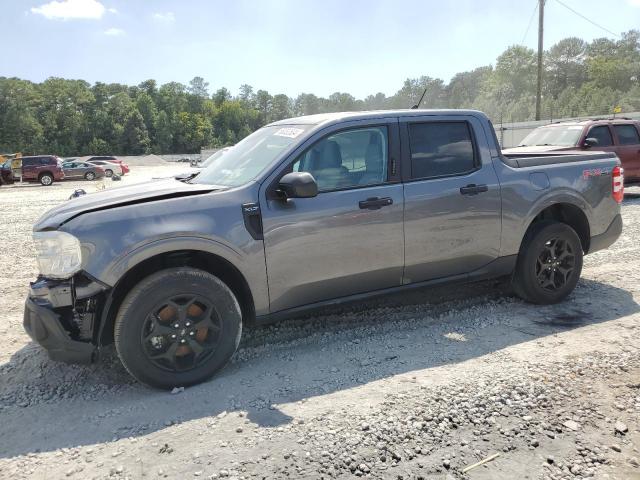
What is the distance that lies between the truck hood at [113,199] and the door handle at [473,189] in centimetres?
207

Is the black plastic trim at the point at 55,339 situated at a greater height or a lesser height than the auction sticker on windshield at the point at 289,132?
lesser

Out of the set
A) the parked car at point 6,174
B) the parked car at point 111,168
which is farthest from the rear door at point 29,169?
the parked car at point 111,168

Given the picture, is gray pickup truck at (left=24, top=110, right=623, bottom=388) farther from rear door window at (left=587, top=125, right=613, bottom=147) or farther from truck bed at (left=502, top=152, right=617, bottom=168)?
rear door window at (left=587, top=125, right=613, bottom=147)

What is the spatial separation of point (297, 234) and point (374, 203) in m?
0.69

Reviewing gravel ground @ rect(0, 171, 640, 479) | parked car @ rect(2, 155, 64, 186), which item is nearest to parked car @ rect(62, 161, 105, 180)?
parked car @ rect(2, 155, 64, 186)

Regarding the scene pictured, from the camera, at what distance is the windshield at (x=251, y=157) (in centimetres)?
401

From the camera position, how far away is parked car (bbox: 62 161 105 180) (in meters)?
34.4

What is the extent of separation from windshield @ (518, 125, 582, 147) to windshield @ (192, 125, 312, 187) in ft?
28.2

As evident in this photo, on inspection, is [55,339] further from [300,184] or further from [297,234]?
[300,184]

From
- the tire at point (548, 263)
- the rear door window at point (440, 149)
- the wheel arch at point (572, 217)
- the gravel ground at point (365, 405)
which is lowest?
the gravel ground at point (365, 405)

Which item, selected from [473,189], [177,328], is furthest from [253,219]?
[473,189]

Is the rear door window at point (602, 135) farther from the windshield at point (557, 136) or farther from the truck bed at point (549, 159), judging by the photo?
the truck bed at point (549, 159)

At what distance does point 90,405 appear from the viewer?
3410 mm

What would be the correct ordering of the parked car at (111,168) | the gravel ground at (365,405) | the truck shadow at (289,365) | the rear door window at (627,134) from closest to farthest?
the gravel ground at (365,405) < the truck shadow at (289,365) < the rear door window at (627,134) < the parked car at (111,168)
